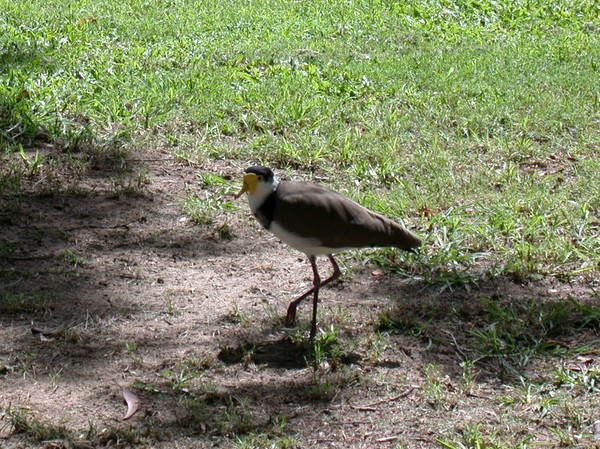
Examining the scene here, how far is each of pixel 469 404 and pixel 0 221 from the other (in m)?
3.34

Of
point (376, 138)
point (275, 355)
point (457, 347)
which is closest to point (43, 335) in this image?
point (275, 355)

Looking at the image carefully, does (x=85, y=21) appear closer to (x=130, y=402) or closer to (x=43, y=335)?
(x=43, y=335)

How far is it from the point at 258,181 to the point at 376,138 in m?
2.94

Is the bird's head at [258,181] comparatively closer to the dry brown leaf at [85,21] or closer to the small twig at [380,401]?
the small twig at [380,401]

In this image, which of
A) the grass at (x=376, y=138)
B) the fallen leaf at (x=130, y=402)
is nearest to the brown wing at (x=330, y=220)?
the grass at (x=376, y=138)

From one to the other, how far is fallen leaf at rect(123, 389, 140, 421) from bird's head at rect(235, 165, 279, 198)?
124 cm

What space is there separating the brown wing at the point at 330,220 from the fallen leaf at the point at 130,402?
1.17m

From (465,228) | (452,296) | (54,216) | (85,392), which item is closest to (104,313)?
(85,392)

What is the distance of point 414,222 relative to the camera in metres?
6.57

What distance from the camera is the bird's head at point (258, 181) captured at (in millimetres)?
5070

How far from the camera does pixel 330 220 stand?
5.06 m

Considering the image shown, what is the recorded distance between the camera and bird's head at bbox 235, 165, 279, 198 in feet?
16.6

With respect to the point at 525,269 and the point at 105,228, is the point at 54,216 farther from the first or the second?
the point at 525,269

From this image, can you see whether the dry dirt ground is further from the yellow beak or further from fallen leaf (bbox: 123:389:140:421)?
the yellow beak
